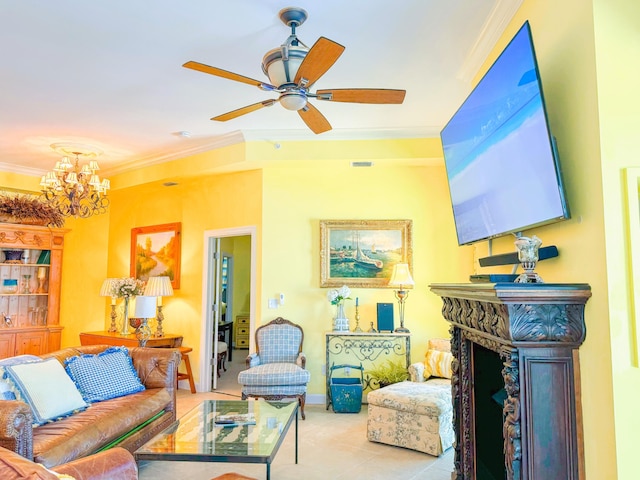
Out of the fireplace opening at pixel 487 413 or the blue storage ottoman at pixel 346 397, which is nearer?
the fireplace opening at pixel 487 413

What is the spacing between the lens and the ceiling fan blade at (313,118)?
2805 mm

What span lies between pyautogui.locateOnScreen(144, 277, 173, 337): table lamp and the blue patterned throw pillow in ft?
5.90

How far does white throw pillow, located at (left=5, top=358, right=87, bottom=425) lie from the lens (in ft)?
9.01

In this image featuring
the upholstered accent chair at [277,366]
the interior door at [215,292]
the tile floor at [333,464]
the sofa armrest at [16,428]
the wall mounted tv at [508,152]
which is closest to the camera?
the wall mounted tv at [508,152]

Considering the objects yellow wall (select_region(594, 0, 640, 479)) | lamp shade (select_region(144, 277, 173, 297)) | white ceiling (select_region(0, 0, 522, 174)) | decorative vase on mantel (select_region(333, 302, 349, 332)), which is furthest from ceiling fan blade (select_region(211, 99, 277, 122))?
lamp shade (select_region(144, 277, 173, 297))

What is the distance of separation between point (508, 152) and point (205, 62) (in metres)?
2.27

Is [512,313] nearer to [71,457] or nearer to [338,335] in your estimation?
[71,457]

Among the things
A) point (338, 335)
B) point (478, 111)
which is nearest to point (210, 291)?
point (338, 335)

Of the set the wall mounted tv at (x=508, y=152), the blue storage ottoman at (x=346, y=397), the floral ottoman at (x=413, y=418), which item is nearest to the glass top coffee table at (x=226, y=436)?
the floral ottoman at (x=413, y=418)

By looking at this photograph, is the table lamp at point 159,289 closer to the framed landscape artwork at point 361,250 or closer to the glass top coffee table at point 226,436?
the framed landscape artwork at point 361,250

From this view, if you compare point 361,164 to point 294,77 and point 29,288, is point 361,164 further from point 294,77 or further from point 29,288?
point 29,288

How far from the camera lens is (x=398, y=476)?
9.98 ft

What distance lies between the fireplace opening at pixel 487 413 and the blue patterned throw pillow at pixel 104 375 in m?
2.57

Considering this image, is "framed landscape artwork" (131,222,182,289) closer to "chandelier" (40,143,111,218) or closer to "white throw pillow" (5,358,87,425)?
"chandelier" (40,143,111,218)
